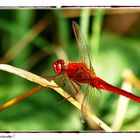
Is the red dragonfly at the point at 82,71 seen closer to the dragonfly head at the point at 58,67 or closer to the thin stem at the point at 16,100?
the dragonfly head at the point at 58,67

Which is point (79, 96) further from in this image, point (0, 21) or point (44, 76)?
point (0, 21)

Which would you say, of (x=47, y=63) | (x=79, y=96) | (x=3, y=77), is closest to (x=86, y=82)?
(x=79, y=96)

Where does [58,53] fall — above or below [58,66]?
above

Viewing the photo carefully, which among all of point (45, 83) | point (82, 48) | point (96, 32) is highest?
point (96, 32)

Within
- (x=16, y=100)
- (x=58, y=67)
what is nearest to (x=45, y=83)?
(x=58, y=67)

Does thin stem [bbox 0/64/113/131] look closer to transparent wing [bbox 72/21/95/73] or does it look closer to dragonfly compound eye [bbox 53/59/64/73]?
dragonfly compound eye [bbox 53/59/64/73]

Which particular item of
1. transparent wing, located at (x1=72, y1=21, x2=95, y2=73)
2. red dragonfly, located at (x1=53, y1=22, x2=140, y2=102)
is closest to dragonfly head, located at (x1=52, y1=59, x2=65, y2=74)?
red dragonfly, located at (x1=53, y1=22, x2=140, y2=102)

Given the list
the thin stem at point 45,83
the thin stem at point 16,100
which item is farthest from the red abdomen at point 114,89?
the thin stem at point 16,100

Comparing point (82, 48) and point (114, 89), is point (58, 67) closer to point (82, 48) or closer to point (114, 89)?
point (82, 48)
